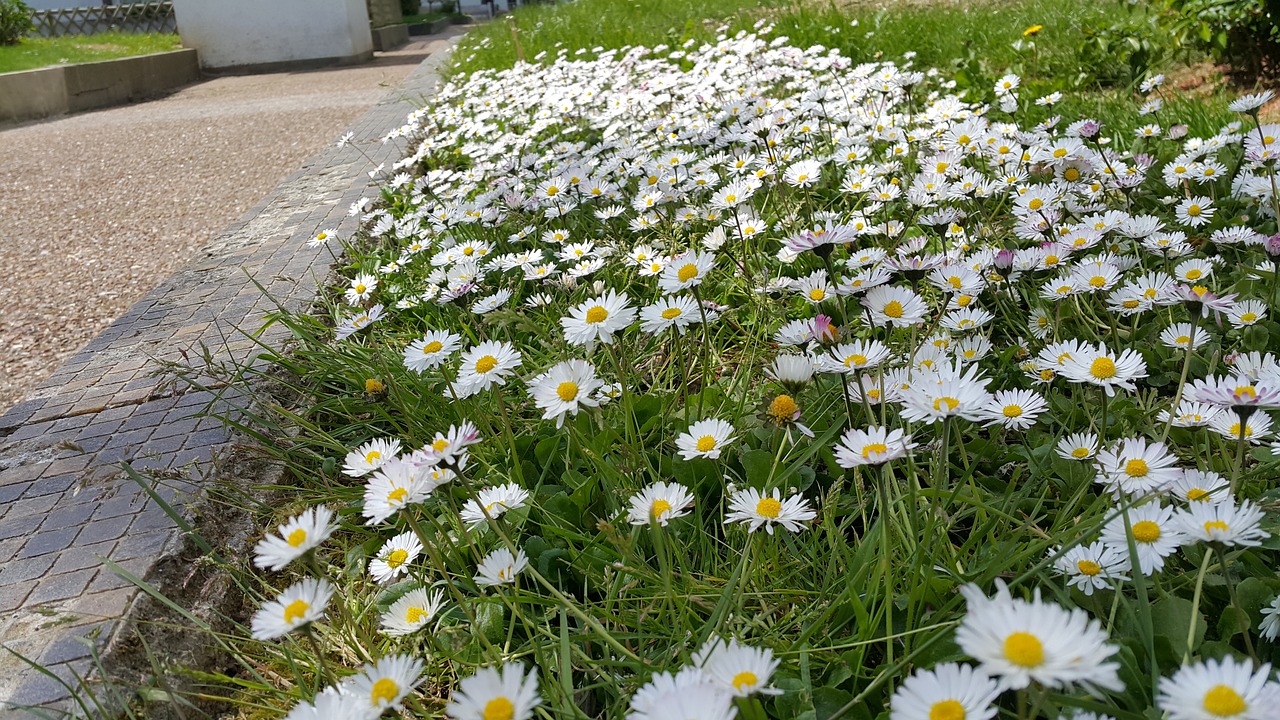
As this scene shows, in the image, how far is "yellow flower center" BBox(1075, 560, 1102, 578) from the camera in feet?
3.34

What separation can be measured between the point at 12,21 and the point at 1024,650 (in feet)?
52.4

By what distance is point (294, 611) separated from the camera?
0.90 metres

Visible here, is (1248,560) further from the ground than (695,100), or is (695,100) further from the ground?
(695,100)

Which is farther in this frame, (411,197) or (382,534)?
(411,197)

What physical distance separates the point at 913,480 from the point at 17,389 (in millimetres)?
2603

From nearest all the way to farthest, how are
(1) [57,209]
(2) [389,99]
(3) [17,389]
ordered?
1. (3) [17,389]
2. (1) [57,209]
3. (2) [389,99]

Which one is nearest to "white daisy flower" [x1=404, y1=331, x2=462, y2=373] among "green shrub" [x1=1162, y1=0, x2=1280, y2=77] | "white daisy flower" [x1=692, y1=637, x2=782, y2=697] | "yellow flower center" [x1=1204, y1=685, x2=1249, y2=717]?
"white daisy flower" [x1=692, y1=637, x2=782, y2=697]

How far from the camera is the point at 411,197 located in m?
3.63

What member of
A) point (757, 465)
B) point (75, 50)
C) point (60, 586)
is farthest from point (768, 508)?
point (75, 50)

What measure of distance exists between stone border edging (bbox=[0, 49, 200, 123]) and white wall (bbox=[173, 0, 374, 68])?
1324 mm

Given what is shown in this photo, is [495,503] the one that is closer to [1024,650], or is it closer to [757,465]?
[757,465]

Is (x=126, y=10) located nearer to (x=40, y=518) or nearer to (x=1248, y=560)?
(x=40, y=518)

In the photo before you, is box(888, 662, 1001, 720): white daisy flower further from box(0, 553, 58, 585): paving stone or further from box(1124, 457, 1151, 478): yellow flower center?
box(0, 553, 58, 585): paving stone

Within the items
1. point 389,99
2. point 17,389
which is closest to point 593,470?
point 17,389
